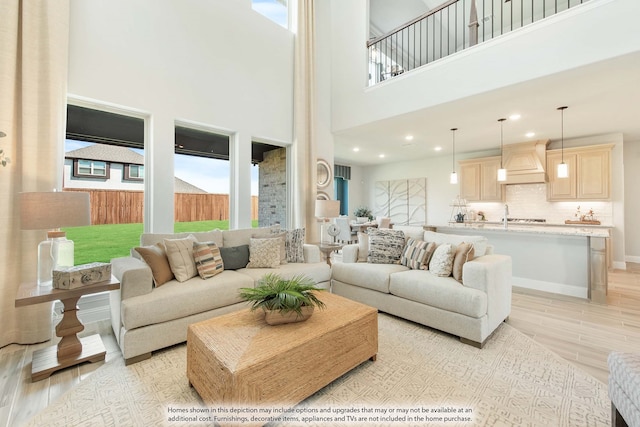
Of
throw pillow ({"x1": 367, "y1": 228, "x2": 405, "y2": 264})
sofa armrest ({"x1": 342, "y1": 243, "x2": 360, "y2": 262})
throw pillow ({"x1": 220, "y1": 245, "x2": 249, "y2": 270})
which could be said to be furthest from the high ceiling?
throw pillow ({"x1": 220, "y1": 245, "x2": 249, "y2": 270})

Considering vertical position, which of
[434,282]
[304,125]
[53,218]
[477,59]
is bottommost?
[434,282]

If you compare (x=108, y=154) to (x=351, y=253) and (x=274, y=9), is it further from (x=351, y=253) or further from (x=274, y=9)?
(x=274, y=9)

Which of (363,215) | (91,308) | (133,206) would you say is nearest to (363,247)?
(133,206)

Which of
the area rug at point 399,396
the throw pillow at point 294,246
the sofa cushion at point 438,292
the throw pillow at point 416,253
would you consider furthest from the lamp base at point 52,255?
the throw pillow at point 416,253

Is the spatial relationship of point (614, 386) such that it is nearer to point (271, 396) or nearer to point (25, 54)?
point (271, 396)

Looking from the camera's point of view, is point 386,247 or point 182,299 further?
point 386,247

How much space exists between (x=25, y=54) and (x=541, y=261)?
20.0ft

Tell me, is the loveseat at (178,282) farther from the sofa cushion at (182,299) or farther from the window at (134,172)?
the window at (134,172)

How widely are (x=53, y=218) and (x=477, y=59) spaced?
14.5 feet

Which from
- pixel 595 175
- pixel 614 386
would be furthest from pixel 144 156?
pixel 595 175

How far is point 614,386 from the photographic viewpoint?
129 centimetres

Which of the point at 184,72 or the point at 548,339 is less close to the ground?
the point at 184,72

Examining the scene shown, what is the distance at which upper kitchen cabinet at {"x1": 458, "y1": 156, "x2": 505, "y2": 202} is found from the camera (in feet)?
21.2

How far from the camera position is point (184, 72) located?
3408 mm
